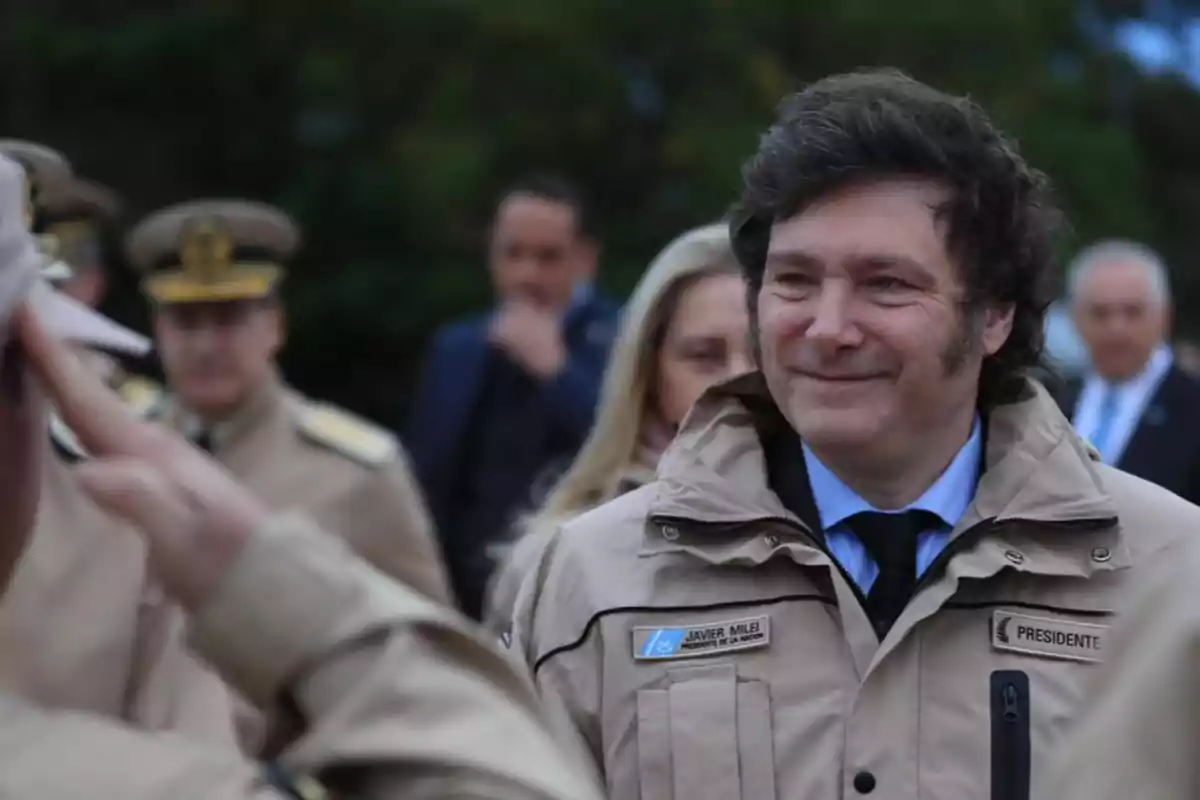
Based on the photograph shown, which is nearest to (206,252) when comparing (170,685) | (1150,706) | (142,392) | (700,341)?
(142,392)

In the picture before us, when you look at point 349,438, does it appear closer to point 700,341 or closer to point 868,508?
point 700,341

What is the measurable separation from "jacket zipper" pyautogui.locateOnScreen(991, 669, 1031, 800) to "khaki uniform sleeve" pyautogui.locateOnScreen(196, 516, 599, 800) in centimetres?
115

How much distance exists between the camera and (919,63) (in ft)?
50.1

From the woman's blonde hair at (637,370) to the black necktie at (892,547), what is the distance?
1.25m

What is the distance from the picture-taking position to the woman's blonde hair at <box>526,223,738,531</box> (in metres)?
4.15

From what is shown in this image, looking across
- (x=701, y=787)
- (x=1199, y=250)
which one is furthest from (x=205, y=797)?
(x=1199, y=250)

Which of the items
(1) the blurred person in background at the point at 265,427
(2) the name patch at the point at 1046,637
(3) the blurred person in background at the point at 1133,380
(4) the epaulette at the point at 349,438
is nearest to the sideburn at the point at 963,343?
(2) the name patch at the point at 1046,637

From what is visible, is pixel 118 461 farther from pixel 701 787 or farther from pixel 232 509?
pixel 701 787

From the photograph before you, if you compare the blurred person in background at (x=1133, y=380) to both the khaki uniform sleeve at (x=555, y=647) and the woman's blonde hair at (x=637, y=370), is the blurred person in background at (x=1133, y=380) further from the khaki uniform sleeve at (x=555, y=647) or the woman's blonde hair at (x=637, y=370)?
the khaki uniform sleeve at (x=555, y=647)

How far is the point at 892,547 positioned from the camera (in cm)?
288

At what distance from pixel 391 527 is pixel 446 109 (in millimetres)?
10352

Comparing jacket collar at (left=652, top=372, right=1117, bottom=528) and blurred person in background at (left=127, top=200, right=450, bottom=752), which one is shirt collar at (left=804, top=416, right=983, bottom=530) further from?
→ blurred person in background at (left=127, top=200, right=450, bottom=752)

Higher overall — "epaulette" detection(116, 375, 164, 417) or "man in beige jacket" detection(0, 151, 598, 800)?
"man in beige jacket" detection(0, 151, 598, 800)

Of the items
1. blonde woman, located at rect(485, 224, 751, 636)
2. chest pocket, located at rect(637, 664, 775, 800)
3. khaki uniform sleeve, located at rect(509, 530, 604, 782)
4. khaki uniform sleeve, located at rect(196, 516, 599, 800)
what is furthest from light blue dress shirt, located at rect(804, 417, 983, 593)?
khaki uniform sleeve, located at rect(196, 516, 599, 800)
